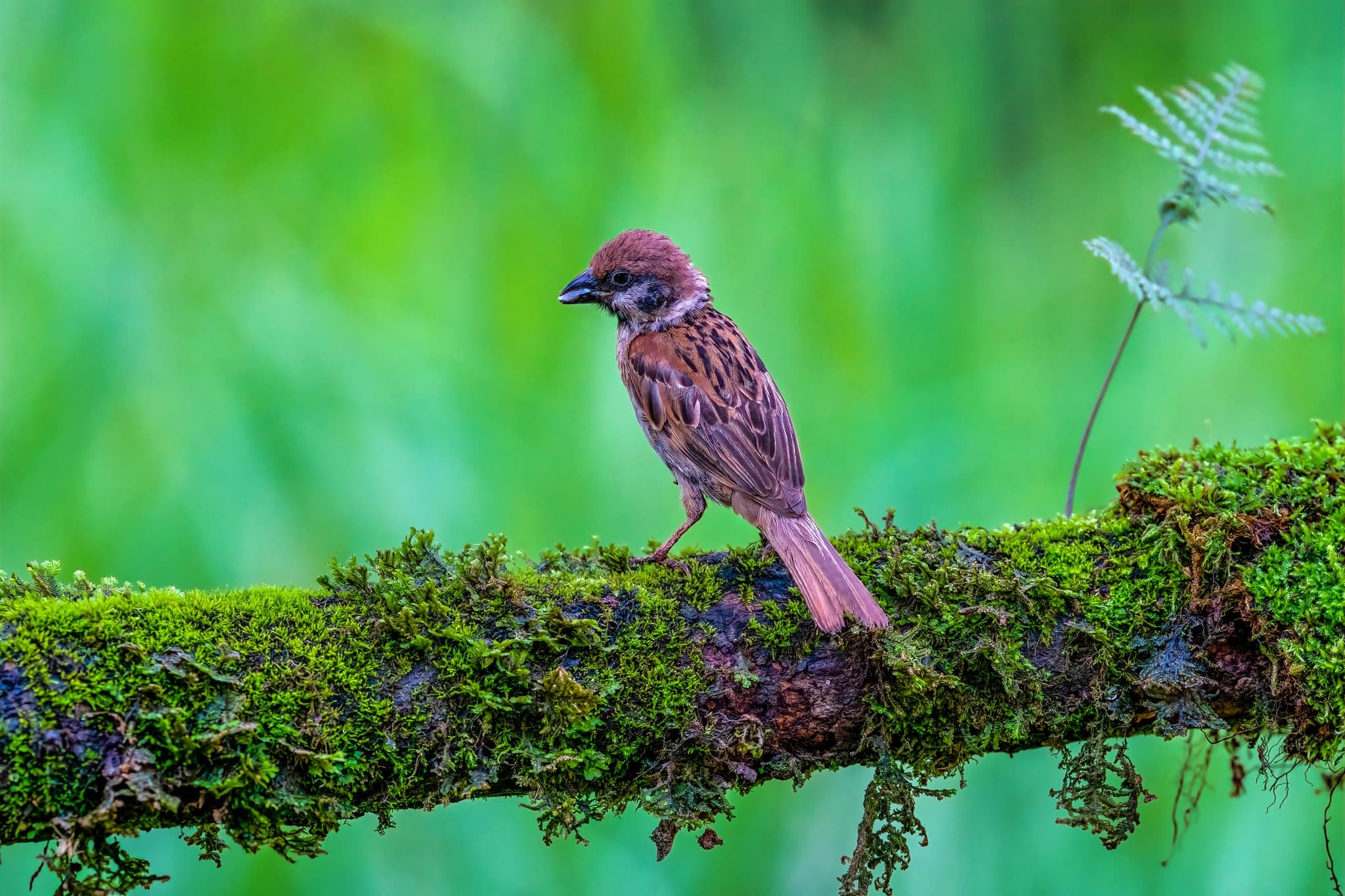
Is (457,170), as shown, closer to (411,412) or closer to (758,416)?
(411,412)

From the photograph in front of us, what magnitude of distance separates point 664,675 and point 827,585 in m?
0.40

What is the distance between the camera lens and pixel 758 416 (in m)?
3.35

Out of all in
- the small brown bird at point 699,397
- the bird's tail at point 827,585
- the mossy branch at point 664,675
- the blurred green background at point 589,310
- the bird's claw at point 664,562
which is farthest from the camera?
the blurred green background at point 589,310

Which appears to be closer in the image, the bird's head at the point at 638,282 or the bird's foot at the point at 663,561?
the bird's foot at the point at 663,561

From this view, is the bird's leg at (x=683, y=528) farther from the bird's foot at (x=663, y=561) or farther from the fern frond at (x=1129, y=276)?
the fern frond at (x=1129, y=276)

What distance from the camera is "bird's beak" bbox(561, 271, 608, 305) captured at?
3.78 meters

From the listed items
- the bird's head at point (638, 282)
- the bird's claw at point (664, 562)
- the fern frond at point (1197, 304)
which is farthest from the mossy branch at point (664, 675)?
the bird's head at point (638, 282)

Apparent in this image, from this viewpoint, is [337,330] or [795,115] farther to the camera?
[795,115]

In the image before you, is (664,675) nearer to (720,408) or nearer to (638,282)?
(720,408)

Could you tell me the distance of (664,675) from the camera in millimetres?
2369

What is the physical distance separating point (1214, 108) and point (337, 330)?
307 cm

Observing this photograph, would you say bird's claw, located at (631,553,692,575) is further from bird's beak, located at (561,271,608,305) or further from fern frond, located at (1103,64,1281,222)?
fern frond, located at (1103,64,1281,222)

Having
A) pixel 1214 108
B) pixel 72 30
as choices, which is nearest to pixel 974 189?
pixel 1214 108

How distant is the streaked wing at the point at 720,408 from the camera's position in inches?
126
